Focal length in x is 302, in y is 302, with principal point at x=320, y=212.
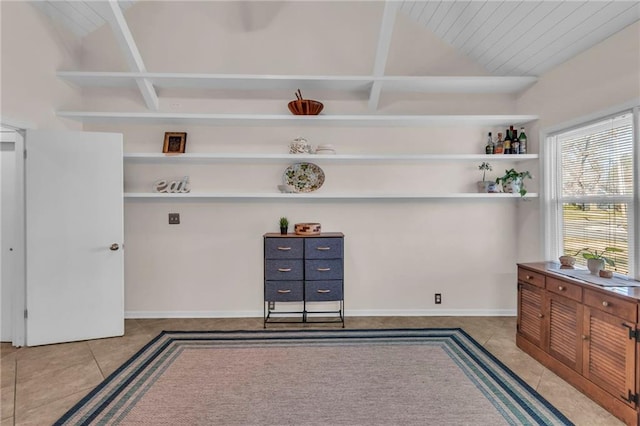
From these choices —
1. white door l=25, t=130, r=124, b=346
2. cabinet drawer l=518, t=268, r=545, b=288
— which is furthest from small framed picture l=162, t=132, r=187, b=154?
cabinet drawer l=518, t=268, r=545, b=288

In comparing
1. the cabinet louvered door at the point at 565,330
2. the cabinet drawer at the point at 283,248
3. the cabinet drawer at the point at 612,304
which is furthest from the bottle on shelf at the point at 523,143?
the cabinet drawer at the point at 283,248

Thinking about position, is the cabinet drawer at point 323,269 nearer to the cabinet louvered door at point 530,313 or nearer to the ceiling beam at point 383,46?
the cabinet louvered door at point 530,313

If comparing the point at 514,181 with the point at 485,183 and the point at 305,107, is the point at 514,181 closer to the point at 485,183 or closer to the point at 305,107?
the point at 485,183

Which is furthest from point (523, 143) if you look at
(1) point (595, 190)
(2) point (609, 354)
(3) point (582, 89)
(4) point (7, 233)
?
(4) point (7, 233)

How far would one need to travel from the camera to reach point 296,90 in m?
3.68

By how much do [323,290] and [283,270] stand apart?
1.64ft

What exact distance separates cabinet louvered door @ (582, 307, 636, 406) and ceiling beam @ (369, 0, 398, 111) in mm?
2726

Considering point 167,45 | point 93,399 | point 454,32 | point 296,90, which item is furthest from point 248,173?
point 454,32

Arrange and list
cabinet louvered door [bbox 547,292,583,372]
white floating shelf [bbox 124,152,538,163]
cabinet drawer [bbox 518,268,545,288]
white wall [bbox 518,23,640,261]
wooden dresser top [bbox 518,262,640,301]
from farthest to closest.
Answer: white floating shelf [bbox 124,152,538,163] < cabinet drawer [bbox 518,268,545,288] < white wall [bbox 518,23,640,261] < cabinet louvered door [bbox 547,292,583,372] < wooden dresser top [bbox 518,262,640,301]

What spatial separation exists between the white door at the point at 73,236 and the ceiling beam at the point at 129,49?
62cm

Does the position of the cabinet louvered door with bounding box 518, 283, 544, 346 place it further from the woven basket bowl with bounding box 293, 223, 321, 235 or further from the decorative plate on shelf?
the decorative plate on shelf

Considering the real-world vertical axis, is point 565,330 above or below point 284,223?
below

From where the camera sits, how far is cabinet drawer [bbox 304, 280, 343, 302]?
11.0 ft

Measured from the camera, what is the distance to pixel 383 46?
3.02m
